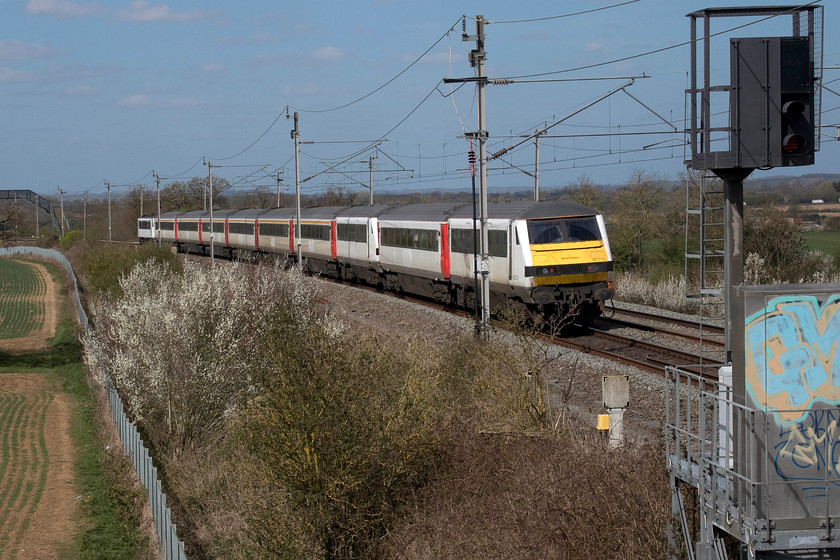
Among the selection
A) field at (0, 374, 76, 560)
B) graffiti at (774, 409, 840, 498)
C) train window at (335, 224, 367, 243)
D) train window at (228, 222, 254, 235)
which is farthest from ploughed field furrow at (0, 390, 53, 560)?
train window at (228, 222, 254, 235)

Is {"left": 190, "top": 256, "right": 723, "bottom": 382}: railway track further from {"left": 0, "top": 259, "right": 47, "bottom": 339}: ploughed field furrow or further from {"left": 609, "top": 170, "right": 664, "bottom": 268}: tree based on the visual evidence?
{"left": 0, "top": 259, "right": 47, "bottom": 339}: ploughed field furrow

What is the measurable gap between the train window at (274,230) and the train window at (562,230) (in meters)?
23.7

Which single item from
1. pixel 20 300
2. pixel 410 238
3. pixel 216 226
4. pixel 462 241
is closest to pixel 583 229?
pixel 462 241

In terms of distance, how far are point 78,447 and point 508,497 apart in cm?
1351

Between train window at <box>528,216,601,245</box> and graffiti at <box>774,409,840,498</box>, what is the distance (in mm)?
14707

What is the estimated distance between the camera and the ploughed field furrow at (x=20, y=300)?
4028 centimetres

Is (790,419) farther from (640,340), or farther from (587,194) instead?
(587,194)

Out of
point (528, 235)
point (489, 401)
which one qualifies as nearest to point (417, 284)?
point (528, 235)

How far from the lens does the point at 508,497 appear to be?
9484mm

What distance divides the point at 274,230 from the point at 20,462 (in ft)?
88.5

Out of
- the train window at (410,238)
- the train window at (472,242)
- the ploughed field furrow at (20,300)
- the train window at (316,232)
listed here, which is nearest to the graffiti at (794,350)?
the train window at (472,242)

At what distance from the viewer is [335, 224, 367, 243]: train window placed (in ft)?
109

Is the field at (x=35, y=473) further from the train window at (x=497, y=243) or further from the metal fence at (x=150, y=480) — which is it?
the train window at (x=497, y=243)

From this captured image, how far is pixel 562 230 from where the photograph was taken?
21.1 m
